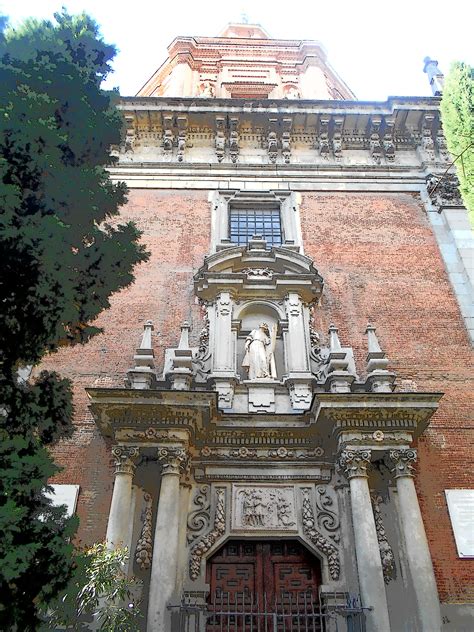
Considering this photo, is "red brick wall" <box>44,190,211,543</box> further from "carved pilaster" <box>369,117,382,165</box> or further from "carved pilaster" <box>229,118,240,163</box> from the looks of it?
"carved pilaster" <box>369,117,382,165</box>

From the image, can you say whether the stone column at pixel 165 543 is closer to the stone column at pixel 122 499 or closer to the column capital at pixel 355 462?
the stone column at pixel 122 499

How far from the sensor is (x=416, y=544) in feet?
27.6

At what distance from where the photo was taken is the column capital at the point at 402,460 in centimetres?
900

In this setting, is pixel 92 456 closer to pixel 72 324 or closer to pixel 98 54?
pixel 72 324

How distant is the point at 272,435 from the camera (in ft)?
31.8

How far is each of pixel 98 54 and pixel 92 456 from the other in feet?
19.8

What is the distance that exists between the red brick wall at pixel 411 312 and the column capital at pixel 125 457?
442 centimetres

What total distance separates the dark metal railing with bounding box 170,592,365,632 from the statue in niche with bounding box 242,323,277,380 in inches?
138

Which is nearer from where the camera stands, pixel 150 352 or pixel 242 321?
pixel 150 352

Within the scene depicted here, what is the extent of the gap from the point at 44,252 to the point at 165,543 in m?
4.65

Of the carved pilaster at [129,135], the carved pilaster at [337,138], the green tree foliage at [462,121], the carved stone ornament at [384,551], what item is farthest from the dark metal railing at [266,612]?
the carved pilaster at [129,135]

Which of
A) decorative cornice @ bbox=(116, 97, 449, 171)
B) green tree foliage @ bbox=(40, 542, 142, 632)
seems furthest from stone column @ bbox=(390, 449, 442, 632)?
decorative cornice @ bbox=(116, 97, 449, 171)

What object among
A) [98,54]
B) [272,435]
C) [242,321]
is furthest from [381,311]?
[98,54]

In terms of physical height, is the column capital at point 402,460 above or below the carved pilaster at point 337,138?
below
